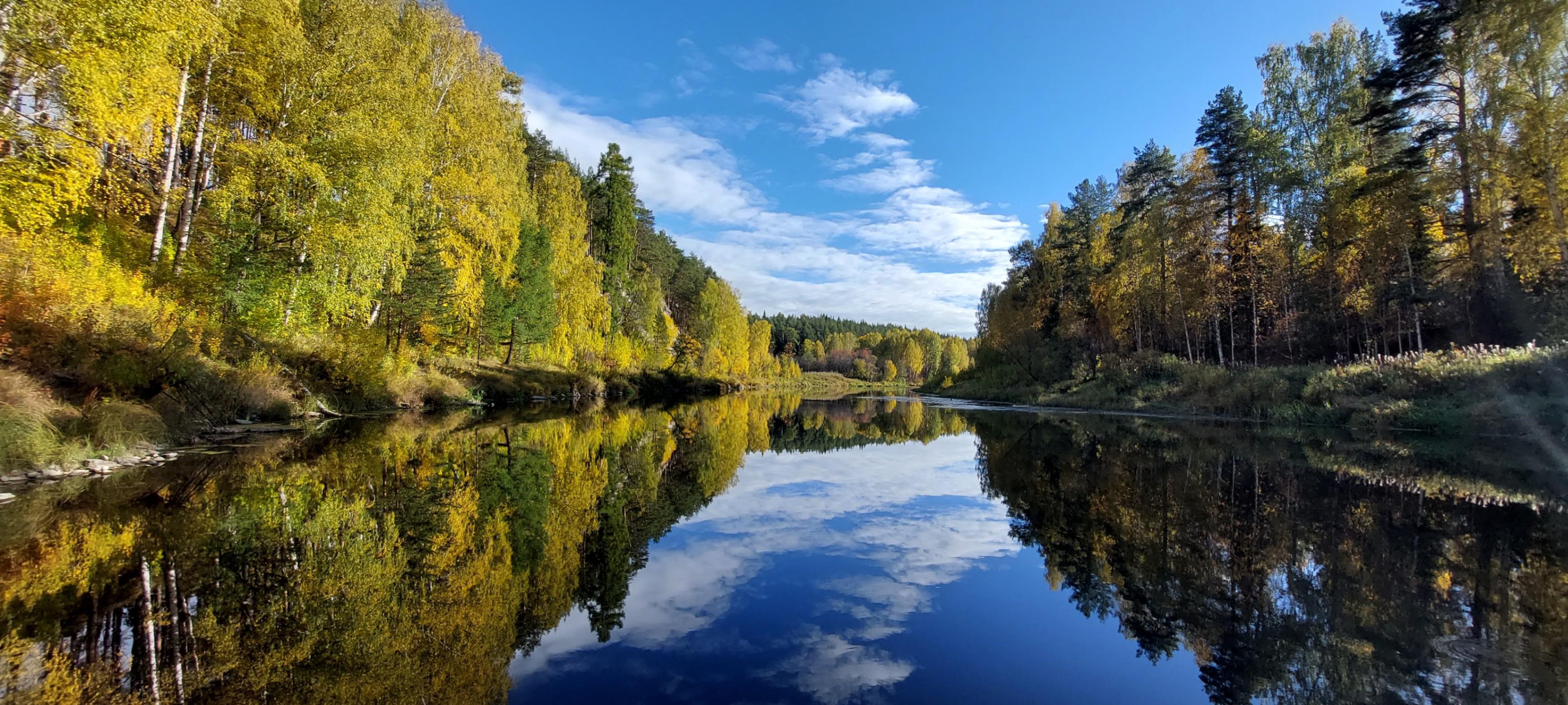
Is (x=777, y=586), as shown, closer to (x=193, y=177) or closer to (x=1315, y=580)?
(x=1315, y=580)

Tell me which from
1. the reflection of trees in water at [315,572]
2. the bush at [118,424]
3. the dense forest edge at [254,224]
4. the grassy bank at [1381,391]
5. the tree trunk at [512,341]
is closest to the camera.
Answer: the reflection of trees in water at [315,572]

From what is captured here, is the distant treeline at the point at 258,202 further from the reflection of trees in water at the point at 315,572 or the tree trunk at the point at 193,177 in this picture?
the reflection of trees in water at the point at 315,572

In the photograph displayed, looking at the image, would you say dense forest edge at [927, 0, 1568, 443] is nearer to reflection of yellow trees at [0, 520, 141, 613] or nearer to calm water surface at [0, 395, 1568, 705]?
calm water surface at [0, 395, 1568, 705]

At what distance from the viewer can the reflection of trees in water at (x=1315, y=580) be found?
3.60 m

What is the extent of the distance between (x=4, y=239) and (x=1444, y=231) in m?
34.3

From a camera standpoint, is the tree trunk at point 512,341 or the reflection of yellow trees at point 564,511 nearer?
the reflection of yellow trees at point 564,511

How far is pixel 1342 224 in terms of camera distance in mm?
22516

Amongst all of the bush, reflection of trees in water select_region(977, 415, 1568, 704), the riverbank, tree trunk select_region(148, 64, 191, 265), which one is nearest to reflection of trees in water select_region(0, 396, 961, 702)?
the riverbank

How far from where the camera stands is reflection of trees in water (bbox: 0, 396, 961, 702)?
11.5 ft

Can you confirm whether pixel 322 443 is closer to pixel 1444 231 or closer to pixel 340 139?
pixel 340 139

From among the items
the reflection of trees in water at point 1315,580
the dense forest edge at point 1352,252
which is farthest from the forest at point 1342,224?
the reflection of trees in water at point 1315,580

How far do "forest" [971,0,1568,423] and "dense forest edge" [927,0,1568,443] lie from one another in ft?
0.25

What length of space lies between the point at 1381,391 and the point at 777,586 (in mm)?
21092

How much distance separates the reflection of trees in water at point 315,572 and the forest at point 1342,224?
73.3 ft
